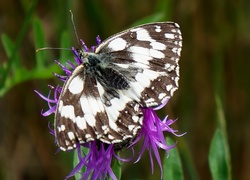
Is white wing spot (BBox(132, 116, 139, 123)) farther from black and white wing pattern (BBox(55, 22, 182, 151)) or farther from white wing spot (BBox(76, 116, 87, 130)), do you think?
white wing spot (BBox(76, 116, 87, 130))

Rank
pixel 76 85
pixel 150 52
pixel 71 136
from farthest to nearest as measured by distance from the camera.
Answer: pixel 150 52, pixel 76 85, pixel 71 136

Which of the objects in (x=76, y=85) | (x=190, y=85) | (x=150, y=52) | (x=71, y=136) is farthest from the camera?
(x=190, y=85)

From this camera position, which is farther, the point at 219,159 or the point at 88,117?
the point at 219,159

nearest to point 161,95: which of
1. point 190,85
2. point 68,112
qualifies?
point 68,112

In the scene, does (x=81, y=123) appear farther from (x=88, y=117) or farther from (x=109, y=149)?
(x=109, y=149)

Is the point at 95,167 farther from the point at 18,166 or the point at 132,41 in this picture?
the point at 18,166

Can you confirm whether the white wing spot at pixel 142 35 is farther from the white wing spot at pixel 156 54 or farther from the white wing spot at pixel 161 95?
the white wing spot at pixel 161 95

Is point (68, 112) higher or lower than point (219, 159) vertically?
higher

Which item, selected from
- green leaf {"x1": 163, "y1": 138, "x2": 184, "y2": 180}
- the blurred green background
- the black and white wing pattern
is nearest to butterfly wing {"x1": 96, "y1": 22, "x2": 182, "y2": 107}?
the black and white wing pattern
